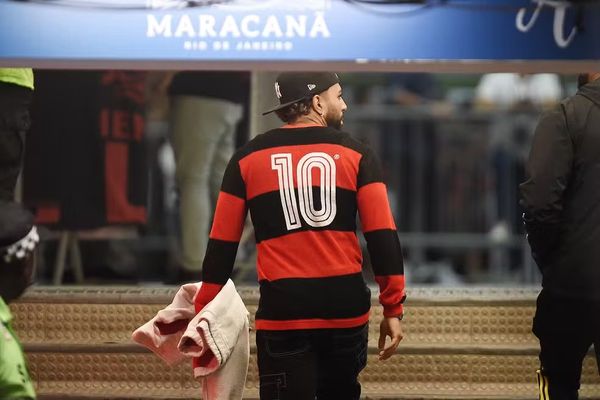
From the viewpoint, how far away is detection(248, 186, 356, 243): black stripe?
449cm

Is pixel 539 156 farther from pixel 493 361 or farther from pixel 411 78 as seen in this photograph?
pixel 411 78

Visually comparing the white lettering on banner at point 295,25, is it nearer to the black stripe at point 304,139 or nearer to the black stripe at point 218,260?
the black stripe at point 304,139

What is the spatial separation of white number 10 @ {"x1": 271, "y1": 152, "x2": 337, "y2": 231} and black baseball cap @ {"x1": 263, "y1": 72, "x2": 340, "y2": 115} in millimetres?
274

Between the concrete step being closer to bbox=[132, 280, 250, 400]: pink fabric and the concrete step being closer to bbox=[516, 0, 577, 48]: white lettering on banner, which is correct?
bbox=[132, 280, 250, 400]: pink fabric

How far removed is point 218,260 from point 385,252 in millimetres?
648

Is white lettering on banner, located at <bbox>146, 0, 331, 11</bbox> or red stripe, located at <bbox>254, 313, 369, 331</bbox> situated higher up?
white lettering on banner, located at <bbox>146, 0, 331, 11</bbox>

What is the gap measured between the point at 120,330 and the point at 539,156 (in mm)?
2568

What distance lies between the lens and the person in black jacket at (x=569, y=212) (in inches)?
185

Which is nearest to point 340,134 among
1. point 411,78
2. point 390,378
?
point 390,378

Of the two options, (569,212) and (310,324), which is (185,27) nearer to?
(310,324)

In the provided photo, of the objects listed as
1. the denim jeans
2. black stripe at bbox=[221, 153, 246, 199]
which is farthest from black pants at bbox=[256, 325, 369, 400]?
the denim jeans

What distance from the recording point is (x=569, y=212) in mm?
4781

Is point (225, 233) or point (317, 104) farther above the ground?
point (317, 104)

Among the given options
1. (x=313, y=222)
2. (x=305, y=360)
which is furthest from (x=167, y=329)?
(x=313, y=222)
